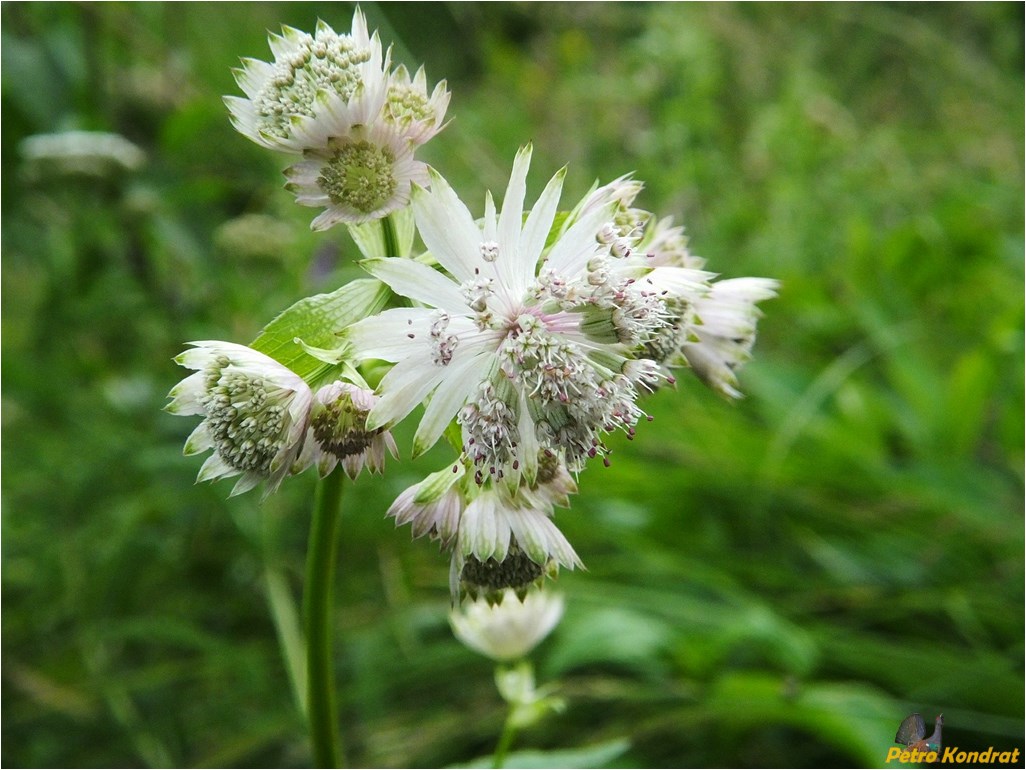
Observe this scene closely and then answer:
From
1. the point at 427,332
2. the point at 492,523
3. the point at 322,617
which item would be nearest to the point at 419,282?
the point at 427,332

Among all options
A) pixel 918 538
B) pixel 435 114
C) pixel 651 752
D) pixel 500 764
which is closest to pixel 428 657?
pixel 651 752

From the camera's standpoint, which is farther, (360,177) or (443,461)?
(443,461)

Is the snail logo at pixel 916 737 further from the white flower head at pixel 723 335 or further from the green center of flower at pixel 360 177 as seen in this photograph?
the green center of flower at pixel 360 177

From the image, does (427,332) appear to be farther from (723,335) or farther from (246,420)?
(723,335)

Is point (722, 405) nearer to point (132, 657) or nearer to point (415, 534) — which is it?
point (132, 657)

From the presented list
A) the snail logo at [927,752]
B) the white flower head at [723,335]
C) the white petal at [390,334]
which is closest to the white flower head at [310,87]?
the white petal at [390,334]

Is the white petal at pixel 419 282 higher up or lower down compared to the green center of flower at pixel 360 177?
lower down

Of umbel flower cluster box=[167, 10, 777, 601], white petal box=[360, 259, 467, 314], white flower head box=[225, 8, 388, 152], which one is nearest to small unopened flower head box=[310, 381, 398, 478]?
umbel flower cluster box=[167, 10, 777, 601]

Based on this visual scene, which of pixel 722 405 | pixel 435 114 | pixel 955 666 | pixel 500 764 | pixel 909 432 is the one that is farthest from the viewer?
pixel 722 405
